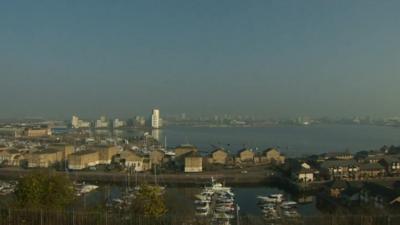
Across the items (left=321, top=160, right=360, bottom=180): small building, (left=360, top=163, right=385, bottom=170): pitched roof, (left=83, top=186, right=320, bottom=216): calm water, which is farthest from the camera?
(left=360, top=163, right=385, bottom=170): pitched roof

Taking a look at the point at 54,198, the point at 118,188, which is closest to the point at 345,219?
the point at 54,198

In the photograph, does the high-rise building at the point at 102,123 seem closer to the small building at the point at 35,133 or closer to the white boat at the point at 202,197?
the small building at the point at 35,133

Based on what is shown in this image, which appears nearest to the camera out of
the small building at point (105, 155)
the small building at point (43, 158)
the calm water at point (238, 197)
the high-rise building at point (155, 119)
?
the calm water at point (238, 197)

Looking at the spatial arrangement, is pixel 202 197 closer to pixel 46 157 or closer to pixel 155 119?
pixel 46 157

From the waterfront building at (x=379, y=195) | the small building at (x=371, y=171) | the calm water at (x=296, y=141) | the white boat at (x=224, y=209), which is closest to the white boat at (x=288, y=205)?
the white boat at (x=224, y=209)

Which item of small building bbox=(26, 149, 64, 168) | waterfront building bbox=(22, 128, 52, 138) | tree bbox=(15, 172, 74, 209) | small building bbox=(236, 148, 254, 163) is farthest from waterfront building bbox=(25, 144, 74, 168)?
waterfront building bbox=(22, 128, 52, 138)

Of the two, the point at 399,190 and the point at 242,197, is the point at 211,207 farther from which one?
the point at 399,190

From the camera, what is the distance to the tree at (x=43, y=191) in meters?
3.28

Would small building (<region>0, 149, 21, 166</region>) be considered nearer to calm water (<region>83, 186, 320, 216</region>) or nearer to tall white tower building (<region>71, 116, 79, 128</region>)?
calm water (<region>83, 186, 320, 216</region>)

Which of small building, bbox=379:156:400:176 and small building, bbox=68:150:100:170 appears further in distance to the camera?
small building, bbox=68:150:100:170

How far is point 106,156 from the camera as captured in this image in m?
11.0

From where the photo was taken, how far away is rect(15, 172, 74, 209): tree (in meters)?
3.28

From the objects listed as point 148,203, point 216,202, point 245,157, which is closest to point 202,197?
point 216,202

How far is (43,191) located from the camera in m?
3.33
